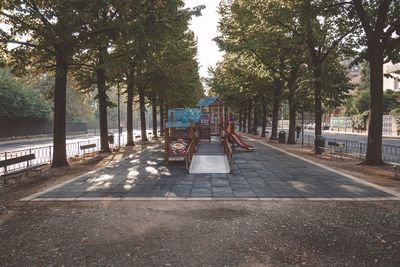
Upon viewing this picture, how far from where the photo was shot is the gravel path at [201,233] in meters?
5.47

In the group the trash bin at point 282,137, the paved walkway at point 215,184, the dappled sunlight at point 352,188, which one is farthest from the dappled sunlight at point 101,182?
the trash bin at point 282,137

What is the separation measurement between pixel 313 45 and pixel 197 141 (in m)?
9.67

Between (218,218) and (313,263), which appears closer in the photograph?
(313,263)

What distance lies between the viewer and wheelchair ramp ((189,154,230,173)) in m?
13.9

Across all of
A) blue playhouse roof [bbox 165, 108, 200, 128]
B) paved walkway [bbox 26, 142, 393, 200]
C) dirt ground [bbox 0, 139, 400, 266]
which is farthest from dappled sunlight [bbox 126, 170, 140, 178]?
blue playhouse roof [bbox 165, 108, 200, 128]

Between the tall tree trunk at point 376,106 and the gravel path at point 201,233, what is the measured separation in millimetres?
7486

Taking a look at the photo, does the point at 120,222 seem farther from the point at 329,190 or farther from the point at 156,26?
the point at 156,26

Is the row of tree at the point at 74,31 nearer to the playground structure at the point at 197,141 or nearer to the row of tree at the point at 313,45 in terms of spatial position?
the playground structure at the point at 197,141

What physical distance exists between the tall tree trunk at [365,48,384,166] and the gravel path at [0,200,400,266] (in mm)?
7486

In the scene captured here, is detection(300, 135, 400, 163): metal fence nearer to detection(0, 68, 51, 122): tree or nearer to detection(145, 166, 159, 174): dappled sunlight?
detection(145, 166, 159, 174): dappled sunlight

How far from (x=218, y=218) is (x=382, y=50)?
12995 millimetres

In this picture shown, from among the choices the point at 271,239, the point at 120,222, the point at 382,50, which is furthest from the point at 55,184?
the point at 382,50

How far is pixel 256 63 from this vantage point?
2838 cm

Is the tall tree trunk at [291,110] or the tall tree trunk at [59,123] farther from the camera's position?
the tall tree trunk at [291,110]
